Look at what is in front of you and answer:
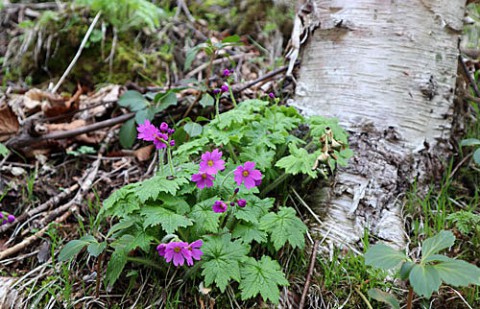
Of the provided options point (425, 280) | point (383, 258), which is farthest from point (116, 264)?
point (425, 280)

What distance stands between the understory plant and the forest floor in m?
0.06

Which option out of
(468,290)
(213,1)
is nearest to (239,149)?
(468,290)

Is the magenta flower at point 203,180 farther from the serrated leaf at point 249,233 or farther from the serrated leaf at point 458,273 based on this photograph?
the serrated leaf at point 458,273

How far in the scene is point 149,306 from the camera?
1.78m

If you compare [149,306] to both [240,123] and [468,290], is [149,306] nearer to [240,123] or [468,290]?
[240,123]

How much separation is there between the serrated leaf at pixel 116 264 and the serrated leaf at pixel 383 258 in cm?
100

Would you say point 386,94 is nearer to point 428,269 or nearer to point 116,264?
point 428,269

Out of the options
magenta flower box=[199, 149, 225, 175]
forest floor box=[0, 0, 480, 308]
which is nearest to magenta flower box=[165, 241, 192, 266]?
forest floor box=[0, 0, 480, 308]

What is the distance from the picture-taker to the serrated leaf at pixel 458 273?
135 cm

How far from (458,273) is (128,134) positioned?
2.08 metres

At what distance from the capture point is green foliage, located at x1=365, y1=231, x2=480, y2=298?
1353mm

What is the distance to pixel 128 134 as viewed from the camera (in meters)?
2.72

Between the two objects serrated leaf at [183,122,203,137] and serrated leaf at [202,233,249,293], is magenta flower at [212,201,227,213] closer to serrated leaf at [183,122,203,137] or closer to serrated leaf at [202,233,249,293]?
serrated leaf at [202,233,249,293]

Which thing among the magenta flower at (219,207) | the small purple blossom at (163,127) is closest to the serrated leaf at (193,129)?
the small purple blossom at (163,127)
